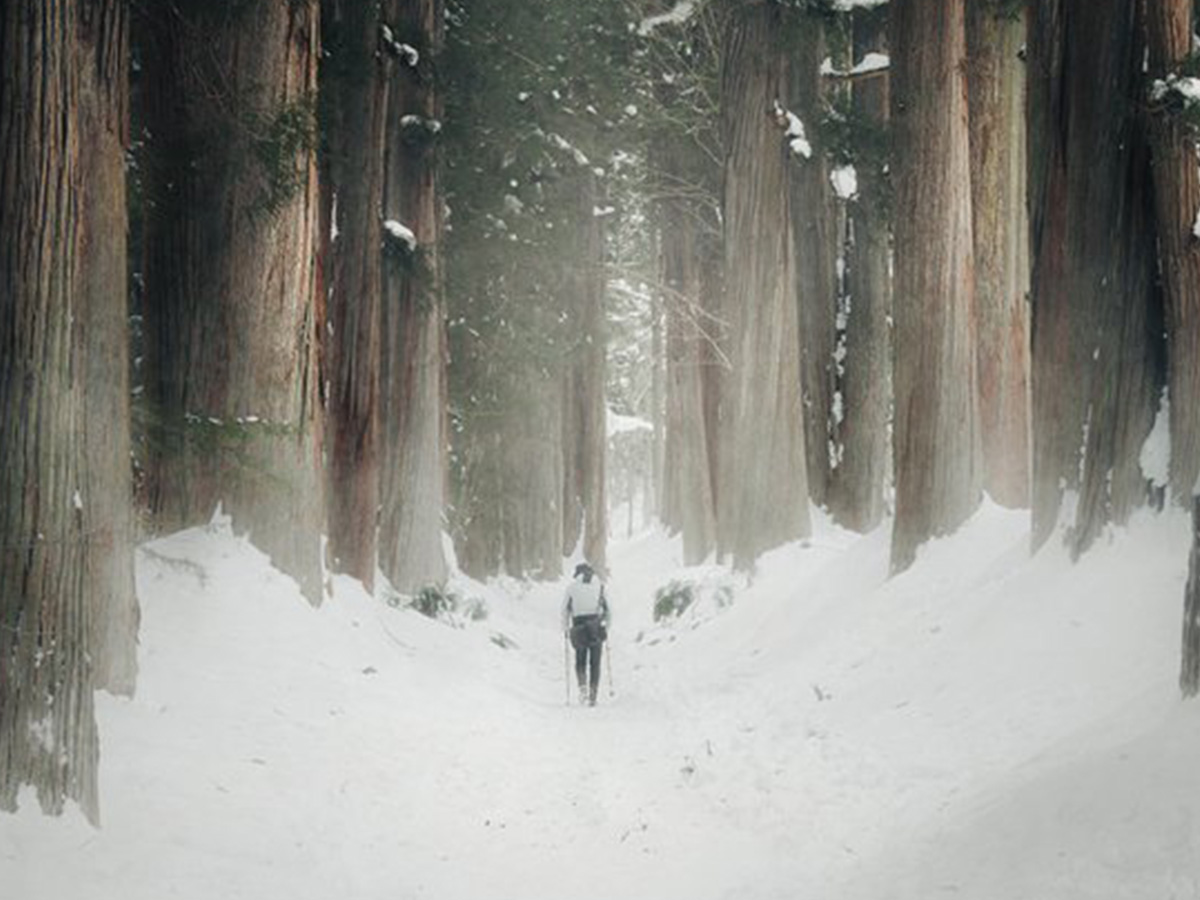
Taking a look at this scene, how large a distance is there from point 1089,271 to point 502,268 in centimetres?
1135

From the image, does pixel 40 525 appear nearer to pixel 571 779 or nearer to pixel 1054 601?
pixel 571 779

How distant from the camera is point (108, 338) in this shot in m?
6.83

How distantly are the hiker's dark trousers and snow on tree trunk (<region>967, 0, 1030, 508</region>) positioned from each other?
4.35 metres

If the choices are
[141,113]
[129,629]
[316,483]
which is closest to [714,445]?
[316,483]

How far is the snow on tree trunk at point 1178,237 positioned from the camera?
729 centimetres

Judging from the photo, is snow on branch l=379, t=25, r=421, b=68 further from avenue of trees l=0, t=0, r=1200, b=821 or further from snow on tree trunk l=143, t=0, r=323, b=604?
snow on tree trunk l=143, t=0, r=323, b=604

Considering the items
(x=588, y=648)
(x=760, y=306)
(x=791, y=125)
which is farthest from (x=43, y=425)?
(x=791, y=125)

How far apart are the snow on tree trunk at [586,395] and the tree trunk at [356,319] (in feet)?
27.0

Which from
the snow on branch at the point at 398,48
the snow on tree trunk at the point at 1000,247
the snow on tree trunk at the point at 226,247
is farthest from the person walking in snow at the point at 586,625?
the snow on branch at the point at 398,48

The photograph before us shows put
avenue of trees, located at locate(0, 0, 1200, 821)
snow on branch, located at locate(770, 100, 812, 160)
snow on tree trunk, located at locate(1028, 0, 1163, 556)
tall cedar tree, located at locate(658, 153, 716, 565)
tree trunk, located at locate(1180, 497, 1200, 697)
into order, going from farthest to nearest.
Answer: tall cedar tree, located at locate(658, 153, 716, 565) < snow on branch, located at locate(770, 100, 812, 160) < snow on tree trunk, located at locate(1028, 0, 1163, 556) < avenue of trees, located at locate(0, 0, 1200, 821) < tree trunk, located at locate(1180, 497, 1200, 697)

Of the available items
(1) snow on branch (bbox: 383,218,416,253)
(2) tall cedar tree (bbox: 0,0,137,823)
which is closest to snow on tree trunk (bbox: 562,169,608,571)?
(1) snow on branch (bbox: 383,218,416,253)

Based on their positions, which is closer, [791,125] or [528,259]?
[791,125]

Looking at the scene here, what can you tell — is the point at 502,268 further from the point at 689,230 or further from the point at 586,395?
the point at 586,395

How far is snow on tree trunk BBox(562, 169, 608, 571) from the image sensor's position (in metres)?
21.7
